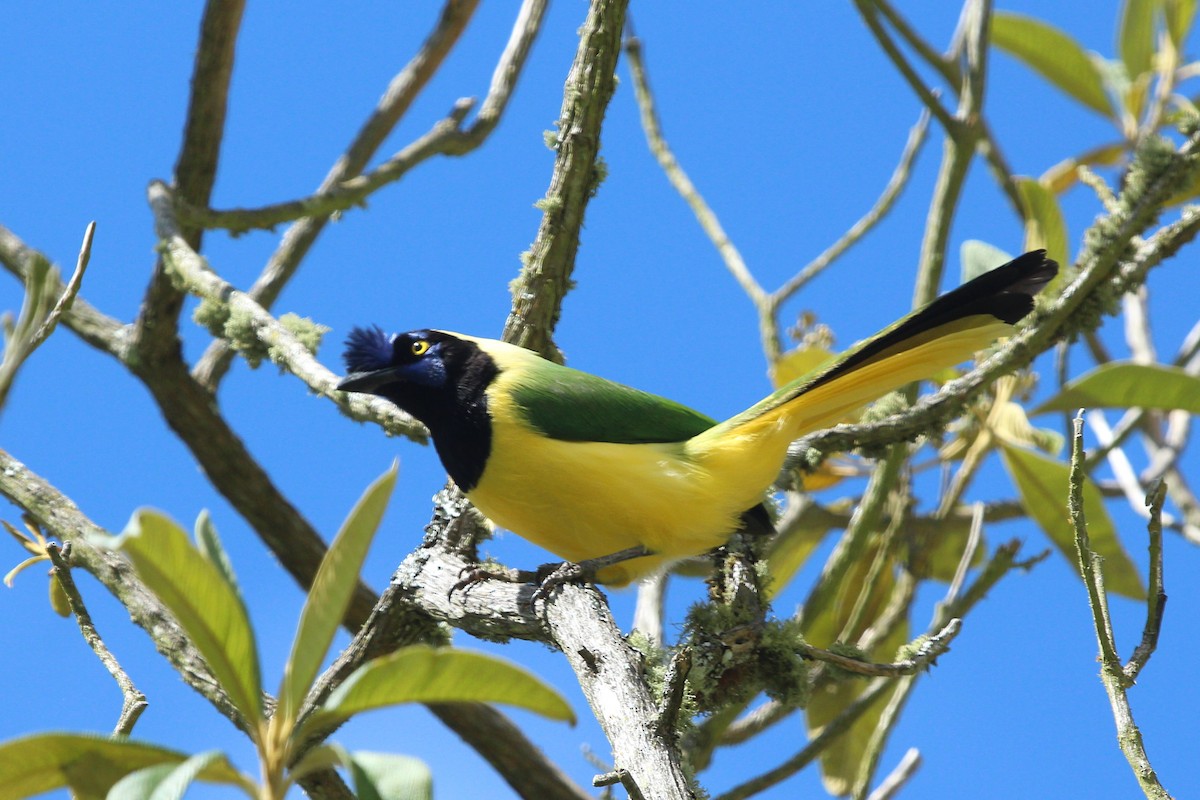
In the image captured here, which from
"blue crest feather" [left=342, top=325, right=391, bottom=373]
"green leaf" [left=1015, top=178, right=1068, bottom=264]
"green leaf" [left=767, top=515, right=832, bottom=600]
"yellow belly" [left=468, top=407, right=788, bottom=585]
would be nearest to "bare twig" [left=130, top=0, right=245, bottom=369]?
"blue crest feather" [left=342, top=325, right=391, bottom=373]

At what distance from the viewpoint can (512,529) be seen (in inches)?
137

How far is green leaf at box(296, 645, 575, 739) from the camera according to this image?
171 centimetres

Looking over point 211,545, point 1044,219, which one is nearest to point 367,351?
point 211,545

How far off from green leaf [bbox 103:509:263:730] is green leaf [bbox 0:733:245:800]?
146mm

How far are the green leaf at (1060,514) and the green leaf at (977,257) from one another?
717mm

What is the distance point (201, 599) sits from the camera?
1780 mm

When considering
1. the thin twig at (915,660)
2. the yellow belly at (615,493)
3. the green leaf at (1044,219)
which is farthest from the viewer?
Result: the green leaf at (1044,219)

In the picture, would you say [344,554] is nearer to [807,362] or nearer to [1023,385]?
[807,362]

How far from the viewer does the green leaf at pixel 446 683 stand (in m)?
1.71

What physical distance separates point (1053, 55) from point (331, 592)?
17.1 feet

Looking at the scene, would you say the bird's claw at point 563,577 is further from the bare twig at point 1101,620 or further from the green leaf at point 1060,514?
the green leaf at point 1060,514

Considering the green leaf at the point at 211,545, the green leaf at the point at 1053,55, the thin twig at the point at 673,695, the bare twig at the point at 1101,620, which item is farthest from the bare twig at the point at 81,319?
the green leaf at the point at 1053,55

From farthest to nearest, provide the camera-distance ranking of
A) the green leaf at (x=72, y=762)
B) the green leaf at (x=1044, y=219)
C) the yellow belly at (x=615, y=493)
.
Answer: the green leaf at (x=1044, y=219)
the yellow belly at (x=615, y=493)
the green leaf at (x=72, y=762)

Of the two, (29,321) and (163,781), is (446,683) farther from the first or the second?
(29,321)
